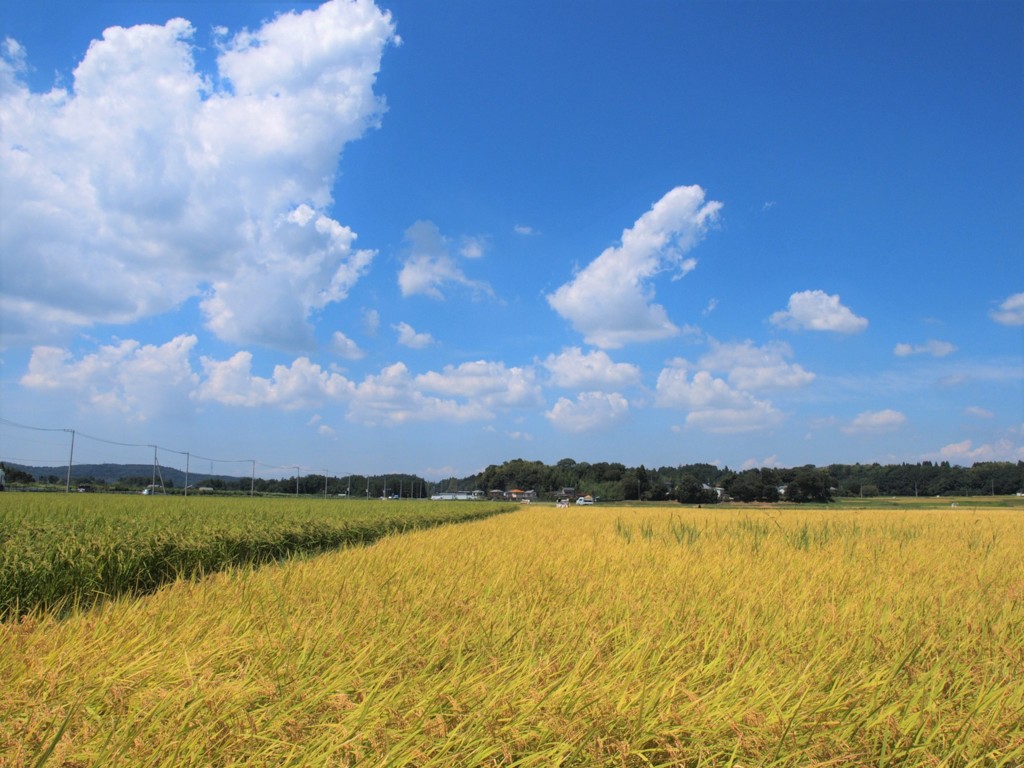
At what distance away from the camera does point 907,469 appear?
405ft

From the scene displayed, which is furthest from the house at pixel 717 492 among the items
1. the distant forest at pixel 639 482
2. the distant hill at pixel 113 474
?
the distant hill at pixel 113 474

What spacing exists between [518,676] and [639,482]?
108823 mm

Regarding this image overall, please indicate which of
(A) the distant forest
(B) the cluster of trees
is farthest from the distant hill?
(B) the cluster of trees

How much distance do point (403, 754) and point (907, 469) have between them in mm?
147281

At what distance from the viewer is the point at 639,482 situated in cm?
10762

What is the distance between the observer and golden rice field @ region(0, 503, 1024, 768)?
1.96 meters

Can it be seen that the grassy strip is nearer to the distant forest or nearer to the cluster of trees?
the distant forest

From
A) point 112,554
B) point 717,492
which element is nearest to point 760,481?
point 717,492

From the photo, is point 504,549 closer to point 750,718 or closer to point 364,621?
point 364,621

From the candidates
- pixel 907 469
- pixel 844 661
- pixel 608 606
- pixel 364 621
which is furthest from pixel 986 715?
pixel 907 469

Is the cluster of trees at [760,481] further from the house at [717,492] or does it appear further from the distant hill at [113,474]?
the distant hill at [113,474]

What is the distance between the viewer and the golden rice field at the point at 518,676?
1963 mm

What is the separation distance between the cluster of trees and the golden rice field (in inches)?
3495

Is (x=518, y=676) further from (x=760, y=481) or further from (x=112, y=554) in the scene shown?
(x=760, y=481)
